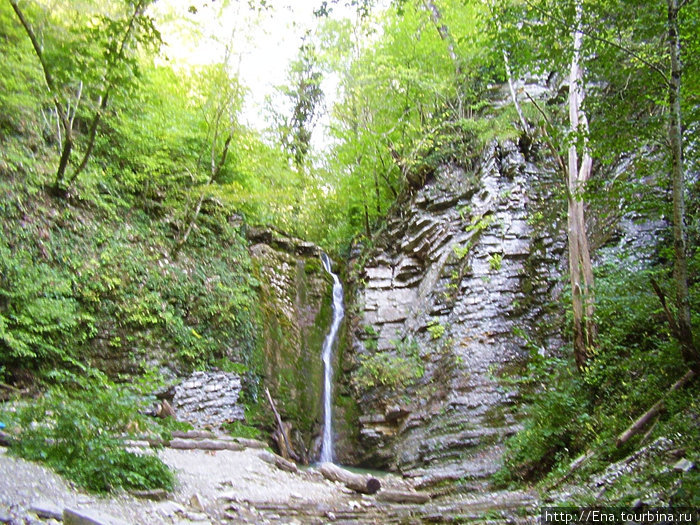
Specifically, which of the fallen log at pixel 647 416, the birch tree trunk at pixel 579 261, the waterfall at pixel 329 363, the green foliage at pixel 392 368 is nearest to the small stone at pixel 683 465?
the fallen log at pixel 647 416

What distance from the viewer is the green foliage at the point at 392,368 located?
11.0 metres

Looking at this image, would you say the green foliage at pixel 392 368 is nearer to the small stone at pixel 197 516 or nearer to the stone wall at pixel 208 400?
the stone wall at pixel 208 400

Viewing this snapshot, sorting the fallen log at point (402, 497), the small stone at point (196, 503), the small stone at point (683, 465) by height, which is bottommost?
the fallen log at point (402, 497)

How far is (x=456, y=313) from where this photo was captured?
11.2m

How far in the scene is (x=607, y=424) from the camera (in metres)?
5.47

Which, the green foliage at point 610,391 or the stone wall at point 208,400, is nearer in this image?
the green foliage at point 610,391

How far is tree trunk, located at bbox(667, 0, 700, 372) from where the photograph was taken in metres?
4.43

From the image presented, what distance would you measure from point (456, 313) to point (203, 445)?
614 centimetres

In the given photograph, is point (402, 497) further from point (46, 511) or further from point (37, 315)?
point (37, 315)

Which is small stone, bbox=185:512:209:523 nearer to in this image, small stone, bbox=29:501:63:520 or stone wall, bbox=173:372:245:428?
small stone, bbox=29:501:63:520

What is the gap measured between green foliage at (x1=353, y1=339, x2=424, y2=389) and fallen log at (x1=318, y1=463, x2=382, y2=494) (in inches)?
131

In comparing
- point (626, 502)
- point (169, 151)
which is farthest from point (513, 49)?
point (169, 151)

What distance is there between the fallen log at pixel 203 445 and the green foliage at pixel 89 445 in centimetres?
308

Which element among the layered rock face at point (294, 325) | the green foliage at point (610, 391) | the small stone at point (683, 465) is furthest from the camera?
the layered rock face at point (294, 325)
